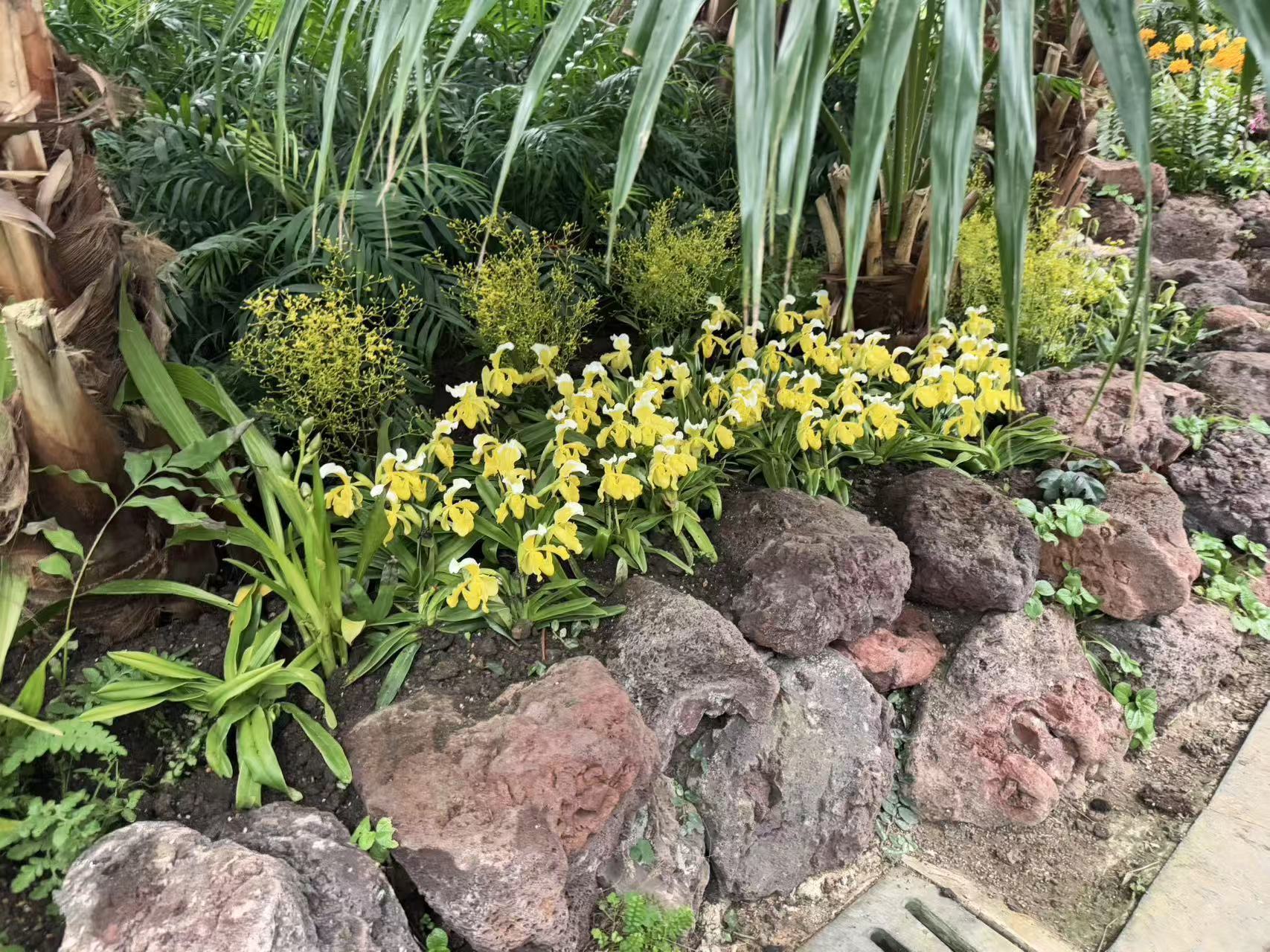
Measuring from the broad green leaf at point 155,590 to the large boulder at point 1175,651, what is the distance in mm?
2257

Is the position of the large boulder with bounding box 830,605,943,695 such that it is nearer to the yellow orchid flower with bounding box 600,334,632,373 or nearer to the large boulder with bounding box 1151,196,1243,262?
the yellow orchid flower with bounding box 600,334,632,373

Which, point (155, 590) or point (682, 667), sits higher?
point (155, 590)

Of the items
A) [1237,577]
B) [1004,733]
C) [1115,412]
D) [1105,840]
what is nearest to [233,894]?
[1004,733]

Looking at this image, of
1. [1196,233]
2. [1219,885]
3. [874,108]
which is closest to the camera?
[874,108]

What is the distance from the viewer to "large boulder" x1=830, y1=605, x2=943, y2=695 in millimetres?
2037

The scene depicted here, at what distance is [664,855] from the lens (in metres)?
1.67

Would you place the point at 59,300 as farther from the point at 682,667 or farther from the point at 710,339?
the point at 710,339

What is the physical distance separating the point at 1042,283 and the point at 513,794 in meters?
2.29

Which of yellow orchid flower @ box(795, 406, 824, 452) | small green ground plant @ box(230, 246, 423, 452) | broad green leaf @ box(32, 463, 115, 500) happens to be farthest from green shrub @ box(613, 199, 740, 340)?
broad green leaf @ box(32, 463, 115, 500)

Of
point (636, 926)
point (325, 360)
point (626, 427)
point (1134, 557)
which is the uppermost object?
point (325, 360)

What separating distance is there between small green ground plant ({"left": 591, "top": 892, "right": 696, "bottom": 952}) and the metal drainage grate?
391mm

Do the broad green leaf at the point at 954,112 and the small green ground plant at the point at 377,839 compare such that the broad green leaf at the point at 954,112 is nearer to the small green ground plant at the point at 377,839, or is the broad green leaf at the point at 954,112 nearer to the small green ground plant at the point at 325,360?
the small green ground plant at the point at 377,839

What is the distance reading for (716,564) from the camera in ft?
6.44

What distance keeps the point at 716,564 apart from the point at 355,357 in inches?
38.3
